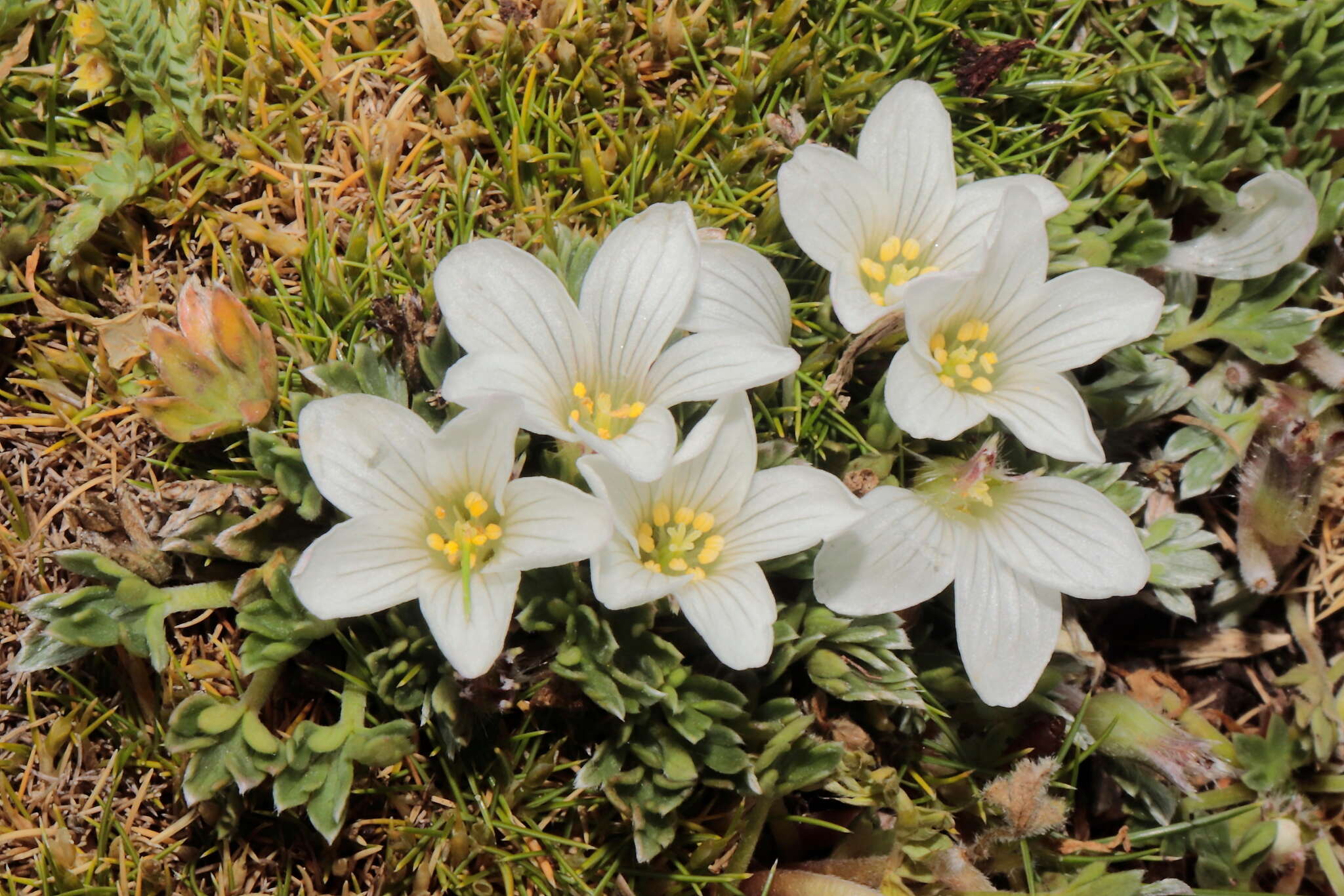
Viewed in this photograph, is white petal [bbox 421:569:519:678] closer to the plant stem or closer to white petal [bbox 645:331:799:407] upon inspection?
white petal [bbox 645:331:799:407]

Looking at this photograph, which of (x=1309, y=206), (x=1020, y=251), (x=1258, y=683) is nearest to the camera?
(x=1020, y=251)

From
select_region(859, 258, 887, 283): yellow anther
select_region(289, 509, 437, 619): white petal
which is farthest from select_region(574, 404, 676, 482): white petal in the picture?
select_region(859, 258, 887, 283): yellow anther

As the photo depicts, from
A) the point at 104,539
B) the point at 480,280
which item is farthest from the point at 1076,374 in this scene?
the point at 104,539

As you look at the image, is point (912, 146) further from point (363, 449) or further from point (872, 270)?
point (363, 449)

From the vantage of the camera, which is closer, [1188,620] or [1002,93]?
[1002,93]

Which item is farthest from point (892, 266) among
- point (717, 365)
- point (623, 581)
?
point (623, 581)

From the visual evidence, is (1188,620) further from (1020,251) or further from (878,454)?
(1020,251)
